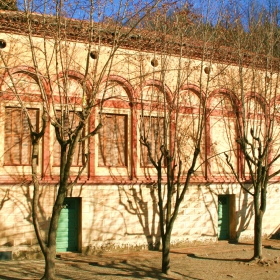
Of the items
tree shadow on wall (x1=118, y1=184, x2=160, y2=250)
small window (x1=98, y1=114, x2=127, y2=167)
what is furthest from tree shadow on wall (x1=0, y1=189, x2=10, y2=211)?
tree shadow on wall (x1=118, y1=184, x2=160, y2=250)

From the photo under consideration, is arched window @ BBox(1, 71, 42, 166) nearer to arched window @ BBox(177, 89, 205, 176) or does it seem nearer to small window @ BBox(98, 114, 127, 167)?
Result: small window @ BBox(98, 114, 127, 167)

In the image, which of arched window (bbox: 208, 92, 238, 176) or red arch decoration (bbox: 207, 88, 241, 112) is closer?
red arch decoration (bbox: 207, 88, 241, 112)

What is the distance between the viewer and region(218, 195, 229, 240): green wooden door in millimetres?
17130

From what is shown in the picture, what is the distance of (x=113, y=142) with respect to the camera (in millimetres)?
15203

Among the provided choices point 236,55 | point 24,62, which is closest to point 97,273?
point 24,62

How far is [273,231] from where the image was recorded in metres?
17.9

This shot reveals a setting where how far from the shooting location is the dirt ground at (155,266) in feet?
39.8

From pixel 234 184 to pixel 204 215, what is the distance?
1.68 metres

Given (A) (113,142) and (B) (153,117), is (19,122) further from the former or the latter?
(B) (153,117)

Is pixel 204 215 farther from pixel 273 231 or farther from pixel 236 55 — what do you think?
pixel 236 55

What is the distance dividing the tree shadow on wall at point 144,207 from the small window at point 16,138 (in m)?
3.14

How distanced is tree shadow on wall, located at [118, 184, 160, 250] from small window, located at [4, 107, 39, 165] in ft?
10.3

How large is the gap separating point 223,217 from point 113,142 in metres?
5.12

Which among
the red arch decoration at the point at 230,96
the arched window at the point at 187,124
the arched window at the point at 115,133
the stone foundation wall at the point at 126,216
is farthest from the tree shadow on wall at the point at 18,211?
the red arch decoration at the point at 230,96
